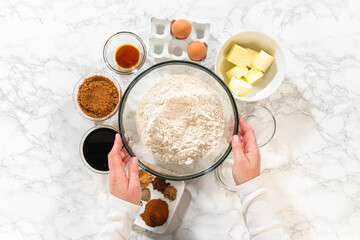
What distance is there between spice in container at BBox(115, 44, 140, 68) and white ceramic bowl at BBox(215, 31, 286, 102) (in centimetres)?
37

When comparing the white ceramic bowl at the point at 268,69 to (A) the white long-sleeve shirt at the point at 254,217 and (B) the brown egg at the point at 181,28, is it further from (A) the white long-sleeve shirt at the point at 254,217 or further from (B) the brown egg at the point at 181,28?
(A) the white long-sleeve shirt at the point at 254,217

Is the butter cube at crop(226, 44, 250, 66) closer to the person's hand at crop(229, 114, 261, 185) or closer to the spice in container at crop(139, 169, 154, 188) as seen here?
the person's hand at crop(229, 114, 261, 185)

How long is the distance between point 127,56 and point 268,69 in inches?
24.7

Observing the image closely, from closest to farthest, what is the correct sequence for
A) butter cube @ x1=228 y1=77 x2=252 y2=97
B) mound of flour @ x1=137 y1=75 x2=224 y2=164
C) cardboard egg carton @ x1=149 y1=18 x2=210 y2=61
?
mound of flour @ x1=137 y1=75 x2=224 y2=164 → butter cube @ x1=228 y1=77 x2=252 y2=97 → cardboard egg carton @ x1=149 y1=18 x2=210 y2=61

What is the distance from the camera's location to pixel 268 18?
1287 mm

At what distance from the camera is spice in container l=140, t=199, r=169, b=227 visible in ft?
4.02

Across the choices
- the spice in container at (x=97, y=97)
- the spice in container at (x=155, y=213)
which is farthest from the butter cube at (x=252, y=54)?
the spice in container at (x=155, y=213)

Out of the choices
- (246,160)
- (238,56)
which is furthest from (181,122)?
(238,56)

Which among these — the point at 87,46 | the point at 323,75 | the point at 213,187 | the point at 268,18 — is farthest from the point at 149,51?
the point at 323,75

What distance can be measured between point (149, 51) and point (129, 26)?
0.15 meters

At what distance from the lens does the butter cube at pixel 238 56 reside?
1170 mm

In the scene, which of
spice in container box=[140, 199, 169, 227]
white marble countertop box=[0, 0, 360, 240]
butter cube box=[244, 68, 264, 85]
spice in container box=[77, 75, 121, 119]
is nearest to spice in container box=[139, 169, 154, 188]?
spice in container box=[140, 199, 169, 227]

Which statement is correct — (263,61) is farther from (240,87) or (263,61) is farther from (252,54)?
(240,87)

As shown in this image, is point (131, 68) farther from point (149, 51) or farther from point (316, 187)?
point (316, 187)
